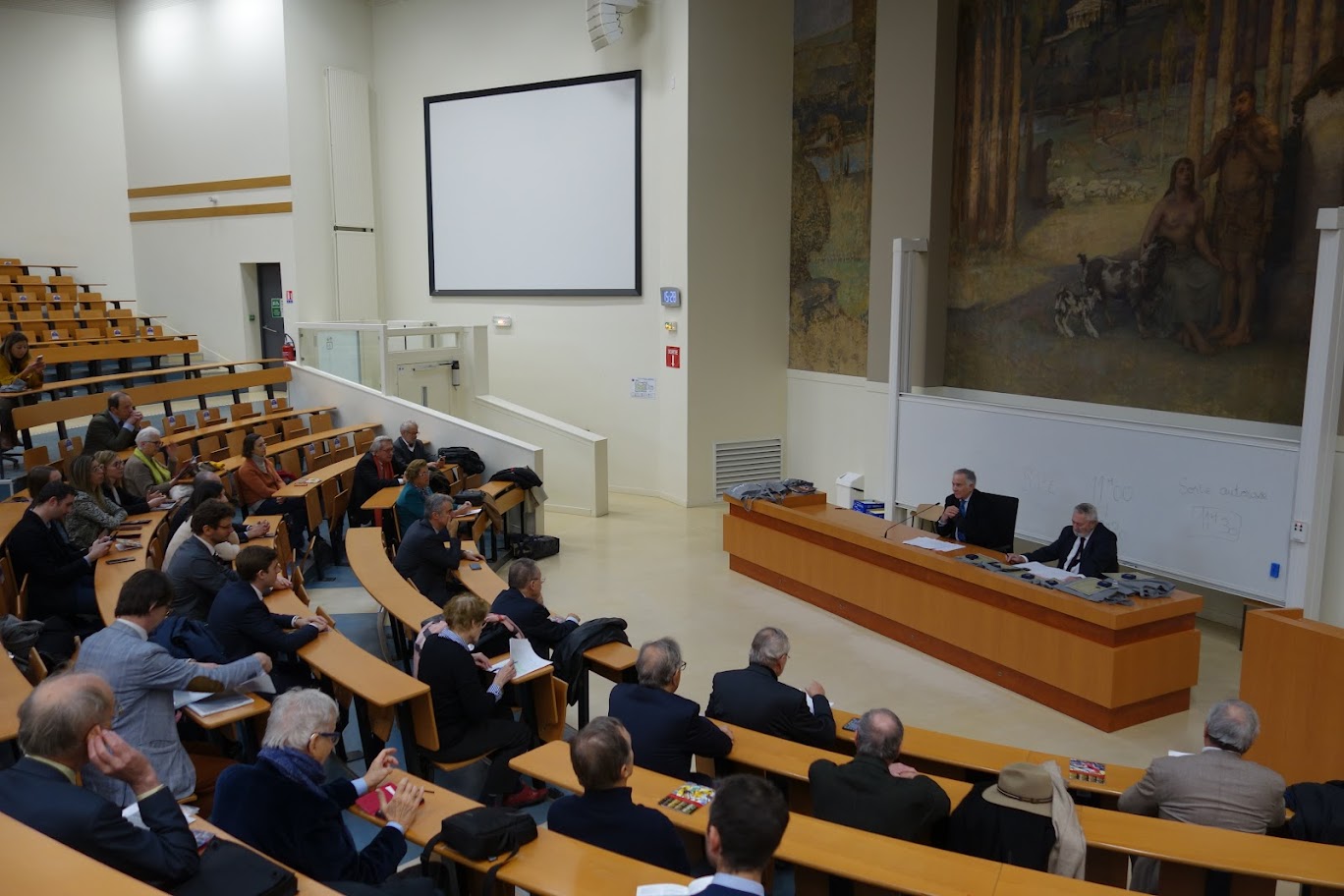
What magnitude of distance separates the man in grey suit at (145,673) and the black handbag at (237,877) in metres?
1.09

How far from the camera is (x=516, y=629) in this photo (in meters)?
5.05

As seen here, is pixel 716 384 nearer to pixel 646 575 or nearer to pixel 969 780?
pixel 646 575

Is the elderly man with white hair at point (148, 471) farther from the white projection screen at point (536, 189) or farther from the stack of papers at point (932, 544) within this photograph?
the white projection screen at point (536, 189)

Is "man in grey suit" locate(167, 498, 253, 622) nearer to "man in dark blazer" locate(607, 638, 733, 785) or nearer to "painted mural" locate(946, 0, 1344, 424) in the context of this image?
"man in dark blazer" locate(607, 638, 733, 785)

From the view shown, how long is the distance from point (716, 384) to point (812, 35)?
4073 millimetres

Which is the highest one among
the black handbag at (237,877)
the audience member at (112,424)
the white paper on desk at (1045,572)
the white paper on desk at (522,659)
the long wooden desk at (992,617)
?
the audience member at (112,424)

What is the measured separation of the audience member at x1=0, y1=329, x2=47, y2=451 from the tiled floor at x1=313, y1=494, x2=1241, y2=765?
3888 mm

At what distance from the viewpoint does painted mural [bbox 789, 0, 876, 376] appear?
10.9 meters

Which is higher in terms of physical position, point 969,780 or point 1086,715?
point 969,780

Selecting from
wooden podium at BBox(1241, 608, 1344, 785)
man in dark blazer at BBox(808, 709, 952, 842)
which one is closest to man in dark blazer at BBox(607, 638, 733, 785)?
man in dark blazer at BBox(808, 709, 952, 842)

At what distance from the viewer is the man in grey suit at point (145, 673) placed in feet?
12.5

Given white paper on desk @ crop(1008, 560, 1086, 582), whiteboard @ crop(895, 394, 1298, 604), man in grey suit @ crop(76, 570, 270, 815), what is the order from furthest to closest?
whiteboard @ crop(895, 394, 1298, 604), white paper on desk @ crop(1008, 560, 1086, 582), man in grey suit @ crop(76, 570, 270, 815)

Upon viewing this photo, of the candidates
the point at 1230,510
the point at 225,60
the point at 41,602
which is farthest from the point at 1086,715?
the point at 225,60

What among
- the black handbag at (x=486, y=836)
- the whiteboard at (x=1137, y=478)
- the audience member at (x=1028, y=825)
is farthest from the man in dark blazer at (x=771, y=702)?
the whiteboard at (x=1137, y=478)
